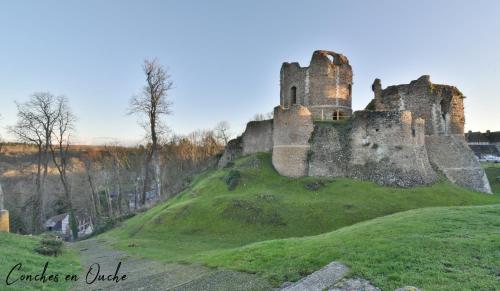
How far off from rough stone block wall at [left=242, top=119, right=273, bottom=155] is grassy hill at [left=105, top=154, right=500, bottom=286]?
413 cm

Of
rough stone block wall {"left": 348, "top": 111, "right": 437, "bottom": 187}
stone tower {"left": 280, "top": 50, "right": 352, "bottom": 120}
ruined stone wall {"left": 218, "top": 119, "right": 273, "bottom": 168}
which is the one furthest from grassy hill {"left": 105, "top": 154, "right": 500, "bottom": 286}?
stone tower {"left": 280, "top": 50, "right": 352, "bottom": 120}

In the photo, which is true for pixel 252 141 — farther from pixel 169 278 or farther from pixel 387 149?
pixel 169 278

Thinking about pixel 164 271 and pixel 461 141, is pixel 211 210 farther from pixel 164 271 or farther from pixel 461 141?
pixel 461 141

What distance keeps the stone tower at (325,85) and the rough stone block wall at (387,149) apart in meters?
5.56

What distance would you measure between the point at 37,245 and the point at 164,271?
8671mm

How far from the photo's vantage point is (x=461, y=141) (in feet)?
114

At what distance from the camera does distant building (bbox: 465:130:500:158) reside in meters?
64.9

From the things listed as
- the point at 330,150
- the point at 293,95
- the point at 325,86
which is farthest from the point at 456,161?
the point at 293,95

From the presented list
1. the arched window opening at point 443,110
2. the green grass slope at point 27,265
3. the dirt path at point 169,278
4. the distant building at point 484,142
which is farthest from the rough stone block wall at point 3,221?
the distant building at point 484,142

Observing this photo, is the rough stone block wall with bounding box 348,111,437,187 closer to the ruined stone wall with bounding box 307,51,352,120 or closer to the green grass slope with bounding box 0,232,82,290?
the ruined stone wall with bounding box 307,51,352,120

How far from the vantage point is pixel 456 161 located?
34.0 m

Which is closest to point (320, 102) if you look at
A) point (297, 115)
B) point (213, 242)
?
point (297, 115)

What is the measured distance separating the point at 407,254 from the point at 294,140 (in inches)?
876

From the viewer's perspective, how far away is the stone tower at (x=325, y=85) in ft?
123
